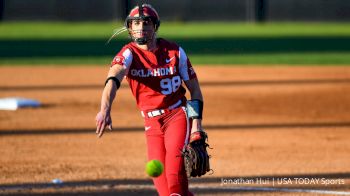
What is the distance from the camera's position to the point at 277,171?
10344 millimetres

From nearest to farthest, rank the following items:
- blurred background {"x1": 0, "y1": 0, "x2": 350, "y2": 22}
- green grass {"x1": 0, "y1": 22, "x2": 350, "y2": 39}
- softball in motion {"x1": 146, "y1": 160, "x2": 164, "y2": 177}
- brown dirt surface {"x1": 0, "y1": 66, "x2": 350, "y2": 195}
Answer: softball in motion {"x1": 146, "y1": 160, "x2": 164, "y2": 177}
brown dirt surface {"x1": 0, "y1": 66, "x2": 350, "y2": 195}
green grass {"x1": 0, "y1": 22, "x2": 350, "y2": 39}
blurred background {"x1": 0, "y1": 0, "x2": 350, "y2": 22}

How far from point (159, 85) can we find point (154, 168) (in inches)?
28.6

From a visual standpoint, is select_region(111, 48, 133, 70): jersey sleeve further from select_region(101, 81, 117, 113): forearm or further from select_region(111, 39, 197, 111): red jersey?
select_region(101, 81, 117, 113): forearm

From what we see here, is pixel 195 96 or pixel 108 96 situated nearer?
pixel 108 96

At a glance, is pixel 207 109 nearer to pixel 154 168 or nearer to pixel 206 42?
pixel 154 168

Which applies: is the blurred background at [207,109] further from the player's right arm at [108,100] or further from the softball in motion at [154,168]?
the player's right arm at [108,100]

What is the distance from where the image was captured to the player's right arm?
6453mm

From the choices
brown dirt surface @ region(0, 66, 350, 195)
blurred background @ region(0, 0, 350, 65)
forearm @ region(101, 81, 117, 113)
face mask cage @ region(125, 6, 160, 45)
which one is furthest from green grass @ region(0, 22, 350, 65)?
forearm @ region(101, 81, 117, 113)

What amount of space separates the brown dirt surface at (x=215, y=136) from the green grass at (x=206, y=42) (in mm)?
3298

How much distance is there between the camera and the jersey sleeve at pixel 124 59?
7.07 m

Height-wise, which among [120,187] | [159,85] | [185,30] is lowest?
[185,30]

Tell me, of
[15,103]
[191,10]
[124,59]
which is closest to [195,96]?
[124,59]

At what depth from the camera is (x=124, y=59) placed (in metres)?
7.10

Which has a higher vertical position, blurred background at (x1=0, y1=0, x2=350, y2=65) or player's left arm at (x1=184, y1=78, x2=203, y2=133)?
player's left arm at (x1=184, y1=78, x2=203, y2=133)
